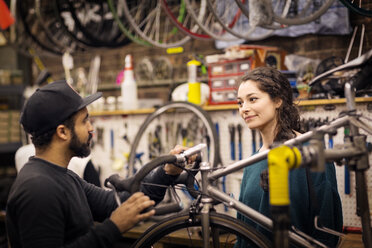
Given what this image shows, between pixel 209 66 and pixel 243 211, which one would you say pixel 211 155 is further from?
pixel 243 211

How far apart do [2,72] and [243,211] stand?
12.8 ft

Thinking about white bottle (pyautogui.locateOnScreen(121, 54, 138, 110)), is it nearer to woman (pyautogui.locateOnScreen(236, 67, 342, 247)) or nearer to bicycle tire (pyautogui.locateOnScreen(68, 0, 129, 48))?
bicycle tire (pyautogui.locateOnScreen(68, 0, 129, 48))

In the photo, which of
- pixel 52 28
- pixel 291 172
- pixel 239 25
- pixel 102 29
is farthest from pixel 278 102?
pixel 52 28

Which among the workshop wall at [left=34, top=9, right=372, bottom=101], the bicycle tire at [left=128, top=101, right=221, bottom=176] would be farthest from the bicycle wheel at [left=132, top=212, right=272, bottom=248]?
the workshop wall at [left=34, top=9, right=372, bottom=101]

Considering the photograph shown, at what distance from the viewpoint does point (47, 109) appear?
1.72 metres

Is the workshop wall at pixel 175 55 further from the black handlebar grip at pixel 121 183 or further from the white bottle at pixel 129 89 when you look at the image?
the black handlebar grip at pixel 121 183

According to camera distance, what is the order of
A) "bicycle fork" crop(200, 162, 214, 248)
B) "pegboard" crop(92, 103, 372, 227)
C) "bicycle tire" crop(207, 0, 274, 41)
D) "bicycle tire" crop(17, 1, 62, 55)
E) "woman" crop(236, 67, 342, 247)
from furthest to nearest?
1. "bicycle tire" crop(17, 1, 62, 55)
2. "bicycle tire" crop(207, 0, 274, 41)
3. "pegboard" crop(92, 103, 372, 227)
4. "woman" crop(236, 67, 342, 247)
5. "bicycle fork" crop(200, 162, 214, 248)

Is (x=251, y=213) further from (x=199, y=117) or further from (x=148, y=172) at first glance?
(x=199, y=117)

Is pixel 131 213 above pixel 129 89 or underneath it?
underneath

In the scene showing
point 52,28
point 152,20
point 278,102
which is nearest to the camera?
point 278,102

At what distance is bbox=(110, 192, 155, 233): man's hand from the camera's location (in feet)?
5.26

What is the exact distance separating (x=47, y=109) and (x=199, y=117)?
163 centimetres

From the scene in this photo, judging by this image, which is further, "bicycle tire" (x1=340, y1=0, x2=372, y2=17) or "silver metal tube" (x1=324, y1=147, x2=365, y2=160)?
"bicycle tire" (x1=340, y1=0, x2=372, y2=17)

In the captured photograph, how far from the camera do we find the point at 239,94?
7.14ft
